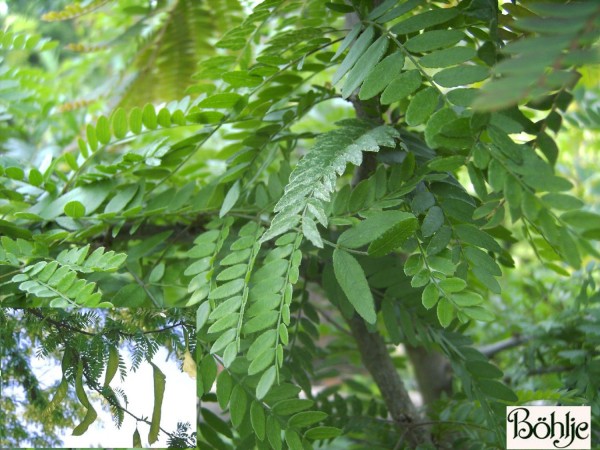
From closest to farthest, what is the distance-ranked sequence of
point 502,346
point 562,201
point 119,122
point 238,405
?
point 562,201, point 238,405, point 119,122, point 502,346

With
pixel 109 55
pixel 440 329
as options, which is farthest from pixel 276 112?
pixel 109 55

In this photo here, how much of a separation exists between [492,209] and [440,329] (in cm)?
16

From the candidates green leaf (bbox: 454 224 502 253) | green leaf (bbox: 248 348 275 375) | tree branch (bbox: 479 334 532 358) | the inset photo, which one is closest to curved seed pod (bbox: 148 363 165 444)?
the inset photo

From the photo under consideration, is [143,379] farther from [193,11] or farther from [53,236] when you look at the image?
[193,11]

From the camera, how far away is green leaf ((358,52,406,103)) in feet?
1.21

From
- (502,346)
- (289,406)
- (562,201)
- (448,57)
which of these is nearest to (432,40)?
(448,57)

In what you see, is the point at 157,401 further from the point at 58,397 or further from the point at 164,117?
the point at 164,117

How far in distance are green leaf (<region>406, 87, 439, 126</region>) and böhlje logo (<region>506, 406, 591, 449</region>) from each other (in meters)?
0.21

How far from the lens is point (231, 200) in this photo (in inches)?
17.4

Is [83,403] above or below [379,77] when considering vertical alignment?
below

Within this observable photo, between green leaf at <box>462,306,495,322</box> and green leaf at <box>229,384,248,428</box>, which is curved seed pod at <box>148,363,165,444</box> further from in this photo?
green leaf at <box>462,306,495,322</box>

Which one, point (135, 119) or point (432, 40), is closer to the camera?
point (432, 40)

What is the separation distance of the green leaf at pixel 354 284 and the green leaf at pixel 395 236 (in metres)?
0.01

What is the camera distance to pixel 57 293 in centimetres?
37
